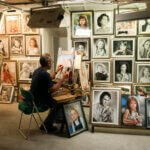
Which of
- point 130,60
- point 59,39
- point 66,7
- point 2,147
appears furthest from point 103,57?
point 2,147

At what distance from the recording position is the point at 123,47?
17.8 feet

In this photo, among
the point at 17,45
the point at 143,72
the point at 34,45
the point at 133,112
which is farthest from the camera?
the point at 17,45

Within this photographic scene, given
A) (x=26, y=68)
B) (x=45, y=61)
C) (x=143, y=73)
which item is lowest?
(x=143, y=73)

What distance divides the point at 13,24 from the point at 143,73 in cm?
328

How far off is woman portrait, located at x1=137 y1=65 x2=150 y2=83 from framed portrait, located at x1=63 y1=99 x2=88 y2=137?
1.91m

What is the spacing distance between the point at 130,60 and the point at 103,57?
0.60 metres

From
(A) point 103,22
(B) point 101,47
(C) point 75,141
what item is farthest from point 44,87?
(A) point 103,22

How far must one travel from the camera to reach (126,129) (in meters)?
4.20

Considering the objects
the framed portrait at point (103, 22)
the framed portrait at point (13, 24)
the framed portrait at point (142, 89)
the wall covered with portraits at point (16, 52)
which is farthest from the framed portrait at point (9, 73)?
A: the framed portrait at point (142, 89)

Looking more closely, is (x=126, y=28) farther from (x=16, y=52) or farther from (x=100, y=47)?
(x=16, y=52)

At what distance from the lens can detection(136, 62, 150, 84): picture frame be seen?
5383 millimetres

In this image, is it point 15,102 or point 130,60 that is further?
point 15,102

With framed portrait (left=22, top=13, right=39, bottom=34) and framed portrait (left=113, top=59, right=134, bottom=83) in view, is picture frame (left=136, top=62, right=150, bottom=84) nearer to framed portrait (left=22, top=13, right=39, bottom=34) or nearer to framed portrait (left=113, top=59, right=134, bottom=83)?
framed portrait (left=113, top=59, right=134, bottom=83)

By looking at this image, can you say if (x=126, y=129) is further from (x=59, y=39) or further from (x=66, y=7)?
(x=59, y=39)
